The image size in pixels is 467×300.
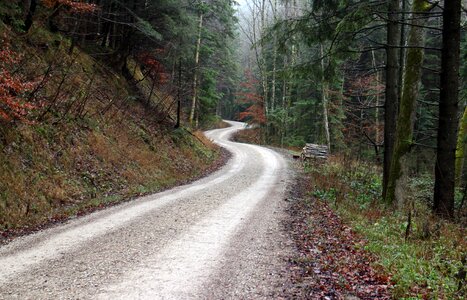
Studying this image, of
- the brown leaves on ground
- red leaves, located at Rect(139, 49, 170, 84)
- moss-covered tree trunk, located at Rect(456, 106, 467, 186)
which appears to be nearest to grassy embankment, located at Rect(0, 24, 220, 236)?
red leaves, located at Rect(139, 49, 170, 84)

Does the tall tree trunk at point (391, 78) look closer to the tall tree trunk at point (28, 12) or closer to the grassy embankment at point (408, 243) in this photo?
the grassy embankment at point (408, 243)

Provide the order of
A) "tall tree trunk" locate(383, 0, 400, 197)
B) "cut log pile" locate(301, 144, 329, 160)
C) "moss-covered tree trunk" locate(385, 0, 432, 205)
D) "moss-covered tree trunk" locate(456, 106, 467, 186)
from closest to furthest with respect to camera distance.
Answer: "moss-covered tree trunk" locate(385, 0, 432, 205) → "tall tree trunk" locate(383, 0, 400, 197) → "moss-covered tree trunk" locate(456, 106, 467, 186) → "cut log pile" locate(301, 144, 329, 160)

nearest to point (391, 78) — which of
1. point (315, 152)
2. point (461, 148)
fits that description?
point (461, 148)

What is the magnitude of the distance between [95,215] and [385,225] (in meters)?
6.91

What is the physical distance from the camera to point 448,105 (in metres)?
8.24

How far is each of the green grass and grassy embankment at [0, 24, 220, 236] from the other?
23.2ft

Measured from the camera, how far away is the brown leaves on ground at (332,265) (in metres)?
4.82

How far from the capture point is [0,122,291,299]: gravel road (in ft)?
15.8

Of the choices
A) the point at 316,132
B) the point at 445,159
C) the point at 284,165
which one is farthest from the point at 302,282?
the point at 316,132

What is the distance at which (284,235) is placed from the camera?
764 centimetres

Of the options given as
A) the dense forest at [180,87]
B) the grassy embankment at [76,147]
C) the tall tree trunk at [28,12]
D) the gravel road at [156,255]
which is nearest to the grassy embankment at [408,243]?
the dense forest at [180,87]

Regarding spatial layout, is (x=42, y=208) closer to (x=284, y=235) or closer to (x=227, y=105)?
(x=284, y=235)

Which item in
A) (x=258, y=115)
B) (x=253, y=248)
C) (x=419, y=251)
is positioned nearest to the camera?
(x=419, y=251)

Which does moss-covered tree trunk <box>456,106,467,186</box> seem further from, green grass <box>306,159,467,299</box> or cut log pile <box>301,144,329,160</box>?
cut log pile <box>301,144,329,160</box>
